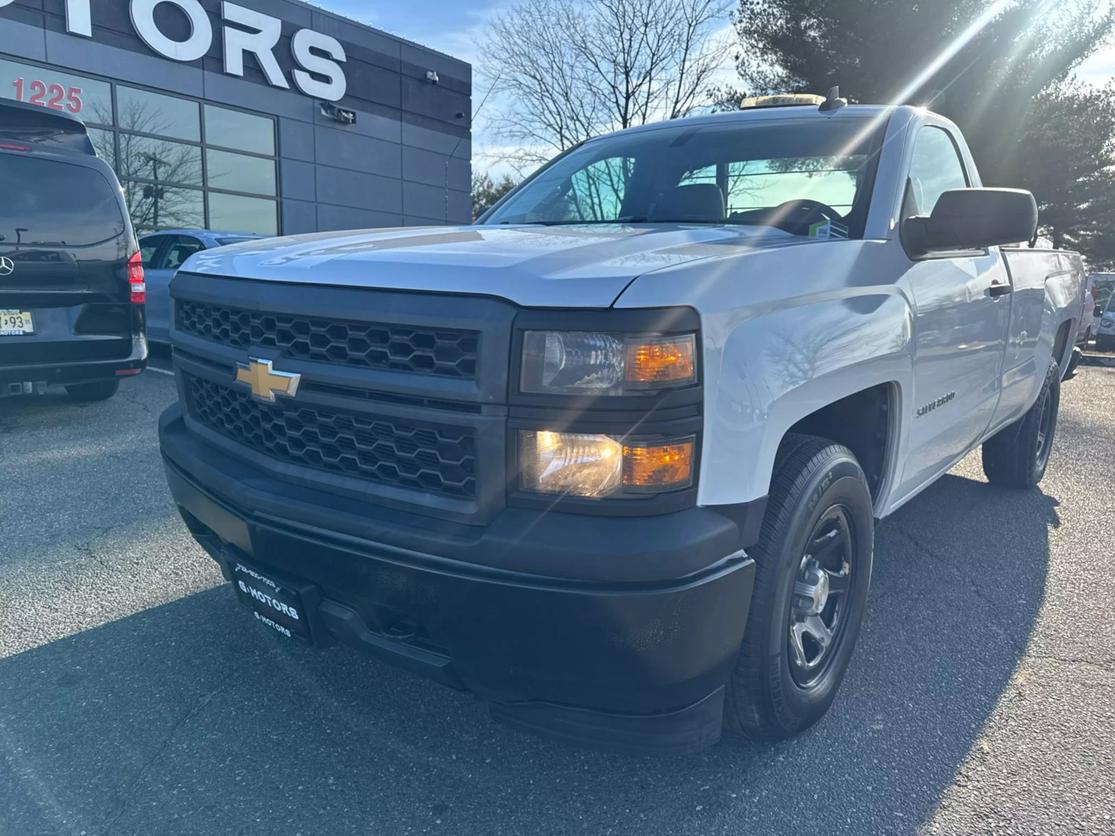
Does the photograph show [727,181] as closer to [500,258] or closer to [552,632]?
[500,258]

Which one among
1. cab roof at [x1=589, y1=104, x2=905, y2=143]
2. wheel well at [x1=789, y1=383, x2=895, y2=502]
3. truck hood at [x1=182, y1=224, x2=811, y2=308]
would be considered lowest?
wheel well at [x1=789, y1=383, x2=895, y2=502]

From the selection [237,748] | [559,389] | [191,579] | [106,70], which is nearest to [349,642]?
[237,748]

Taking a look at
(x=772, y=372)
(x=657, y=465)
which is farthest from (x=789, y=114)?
(x=657, y=465)

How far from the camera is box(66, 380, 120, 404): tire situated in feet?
22.4

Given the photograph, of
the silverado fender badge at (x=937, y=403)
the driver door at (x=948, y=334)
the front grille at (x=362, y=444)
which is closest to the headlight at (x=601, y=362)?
the front grille at (x=362, y=444)

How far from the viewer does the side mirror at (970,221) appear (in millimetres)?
2643

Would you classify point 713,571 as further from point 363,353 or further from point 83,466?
point 83,466

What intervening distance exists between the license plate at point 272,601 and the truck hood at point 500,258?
0.77m

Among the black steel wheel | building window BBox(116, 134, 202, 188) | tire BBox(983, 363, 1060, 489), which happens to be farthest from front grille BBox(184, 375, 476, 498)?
building window BBox(116, 134, 202, 188)

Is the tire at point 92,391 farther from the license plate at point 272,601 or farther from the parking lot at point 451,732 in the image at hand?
the license plate at point 272,601

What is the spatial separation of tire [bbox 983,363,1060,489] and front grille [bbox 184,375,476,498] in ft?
13.2

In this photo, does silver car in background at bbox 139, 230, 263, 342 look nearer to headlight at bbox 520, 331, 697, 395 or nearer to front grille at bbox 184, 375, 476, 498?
front grille at bbox 184, 375, 476, 498

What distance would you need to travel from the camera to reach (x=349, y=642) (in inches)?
80.0

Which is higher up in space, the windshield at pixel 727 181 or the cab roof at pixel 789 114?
the cab roof at pixel 789 114
